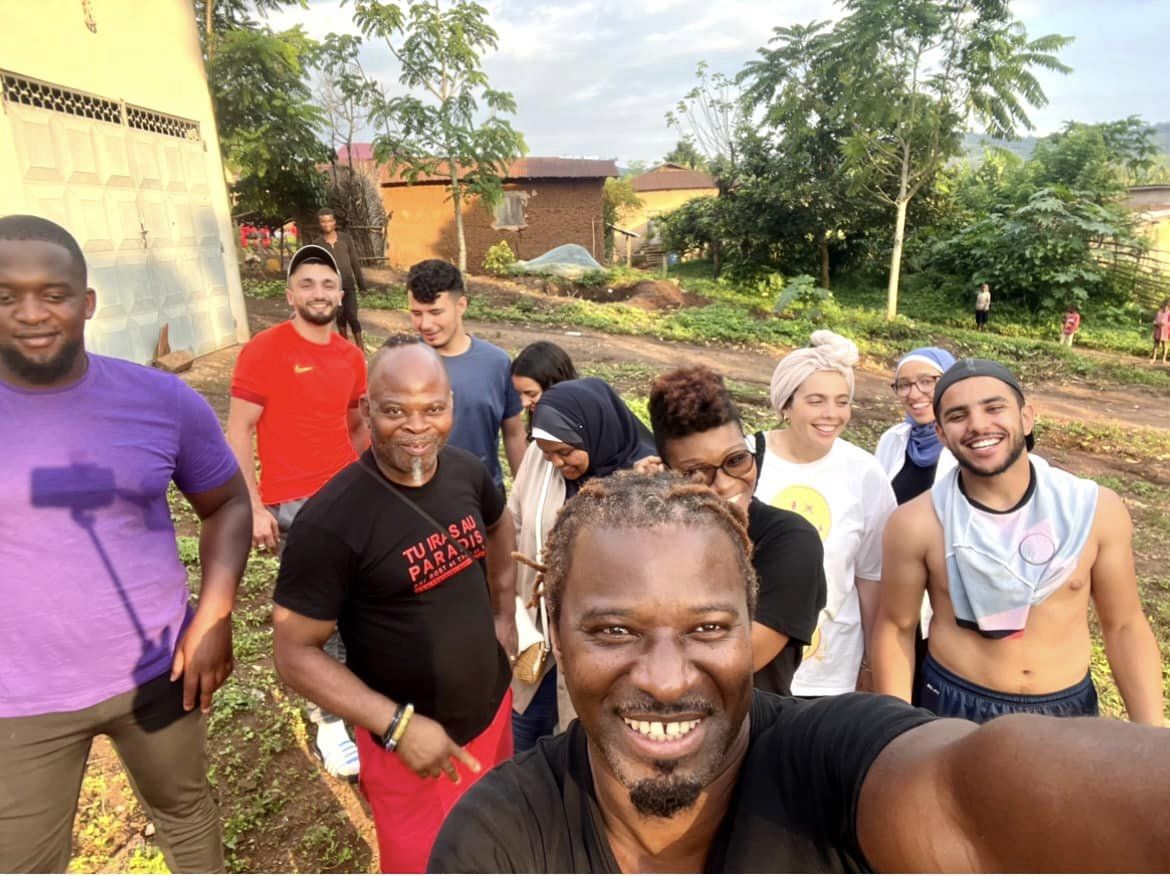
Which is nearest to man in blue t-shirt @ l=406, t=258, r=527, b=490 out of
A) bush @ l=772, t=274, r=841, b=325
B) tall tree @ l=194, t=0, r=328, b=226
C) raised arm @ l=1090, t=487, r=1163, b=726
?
raised arm @ l=1090, t=487, r=1163, b=726

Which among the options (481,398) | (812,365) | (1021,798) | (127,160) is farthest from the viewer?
(127,160)

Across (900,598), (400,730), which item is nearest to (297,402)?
(400,730)

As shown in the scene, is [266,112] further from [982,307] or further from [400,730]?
[982,307]

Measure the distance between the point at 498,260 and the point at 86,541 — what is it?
20136mm

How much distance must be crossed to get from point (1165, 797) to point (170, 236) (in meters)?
10.4

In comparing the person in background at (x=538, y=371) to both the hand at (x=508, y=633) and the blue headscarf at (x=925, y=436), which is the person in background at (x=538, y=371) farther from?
the blue headscarf at (x=925, y=436)

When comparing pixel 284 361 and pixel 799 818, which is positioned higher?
pixel 284 361

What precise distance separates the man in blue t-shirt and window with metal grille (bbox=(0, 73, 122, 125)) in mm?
5882

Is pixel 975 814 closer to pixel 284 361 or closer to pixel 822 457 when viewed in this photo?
pixel 822 457

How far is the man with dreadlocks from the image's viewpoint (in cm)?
93

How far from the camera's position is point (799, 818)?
1.09m

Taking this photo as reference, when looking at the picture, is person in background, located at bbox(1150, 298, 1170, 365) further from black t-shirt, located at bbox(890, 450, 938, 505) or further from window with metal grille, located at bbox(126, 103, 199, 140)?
window with metal grille, located at bbox(126, 103, 199, 140)

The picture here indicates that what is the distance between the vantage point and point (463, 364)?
3529 millimetres

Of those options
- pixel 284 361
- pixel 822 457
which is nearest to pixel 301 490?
pixel 284 361
